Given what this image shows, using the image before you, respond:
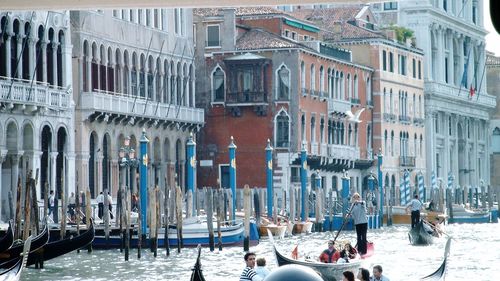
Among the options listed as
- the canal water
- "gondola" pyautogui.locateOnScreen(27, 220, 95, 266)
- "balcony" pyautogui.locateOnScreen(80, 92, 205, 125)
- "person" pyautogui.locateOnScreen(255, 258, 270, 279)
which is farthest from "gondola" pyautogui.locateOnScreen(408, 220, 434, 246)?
"person" pyautogui.locateOnScreen(255, 258, 270, 279)

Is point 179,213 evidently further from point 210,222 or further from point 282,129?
point 282,129

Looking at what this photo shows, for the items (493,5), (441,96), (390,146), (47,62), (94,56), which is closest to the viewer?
(493,5)

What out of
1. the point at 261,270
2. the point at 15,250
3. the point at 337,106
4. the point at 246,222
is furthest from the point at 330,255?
the point at 337,106

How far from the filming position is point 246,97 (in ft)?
136

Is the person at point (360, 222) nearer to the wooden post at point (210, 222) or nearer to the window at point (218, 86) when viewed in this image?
the wooden post at point (210, 222)

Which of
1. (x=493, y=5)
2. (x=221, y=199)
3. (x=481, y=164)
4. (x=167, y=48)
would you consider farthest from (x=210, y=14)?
(x=493, y=5)

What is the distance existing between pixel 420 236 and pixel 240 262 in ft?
19.5

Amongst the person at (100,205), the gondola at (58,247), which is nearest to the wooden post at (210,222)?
the gondola at (58,247)

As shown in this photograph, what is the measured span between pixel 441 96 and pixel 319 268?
39.4 meters

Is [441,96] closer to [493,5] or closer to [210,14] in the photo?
[210,14]

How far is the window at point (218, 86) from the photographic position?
41.3m

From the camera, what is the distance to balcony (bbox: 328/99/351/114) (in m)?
45.0

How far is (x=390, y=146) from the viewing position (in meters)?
50.1

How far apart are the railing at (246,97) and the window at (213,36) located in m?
1.37
